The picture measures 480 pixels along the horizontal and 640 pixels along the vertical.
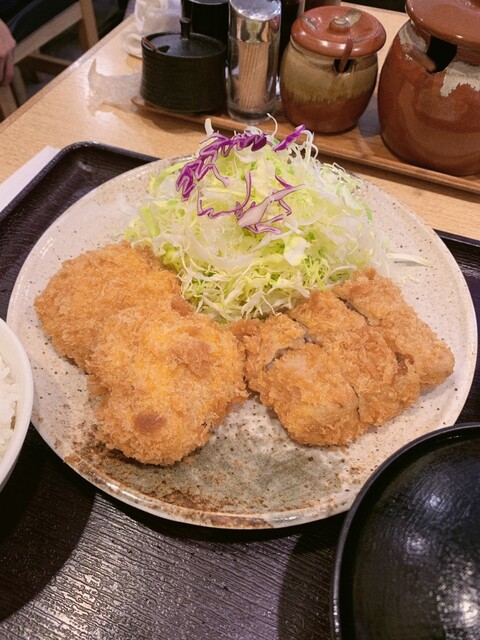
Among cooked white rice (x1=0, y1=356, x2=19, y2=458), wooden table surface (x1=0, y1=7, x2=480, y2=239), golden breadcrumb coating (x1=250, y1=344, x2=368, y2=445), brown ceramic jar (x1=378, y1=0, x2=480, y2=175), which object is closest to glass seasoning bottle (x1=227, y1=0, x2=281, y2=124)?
wooden table surface (x1=0, y1=7, x2=480, y2=239)

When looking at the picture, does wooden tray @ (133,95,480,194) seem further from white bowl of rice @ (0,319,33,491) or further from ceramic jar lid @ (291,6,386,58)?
white bowl of rice @ (0,319,33,491)

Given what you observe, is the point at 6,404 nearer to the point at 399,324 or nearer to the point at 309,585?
the point at 309,585

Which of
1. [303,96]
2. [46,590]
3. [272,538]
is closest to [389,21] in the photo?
[303,96]

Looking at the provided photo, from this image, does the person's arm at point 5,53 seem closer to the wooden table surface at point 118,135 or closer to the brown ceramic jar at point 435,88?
the wooden table surface at point 118,135

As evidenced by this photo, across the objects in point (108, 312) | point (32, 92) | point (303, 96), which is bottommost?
point (32, 92)

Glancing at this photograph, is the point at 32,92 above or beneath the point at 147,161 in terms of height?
beneath

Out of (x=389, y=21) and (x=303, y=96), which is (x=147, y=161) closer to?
(x=303, y=96)
